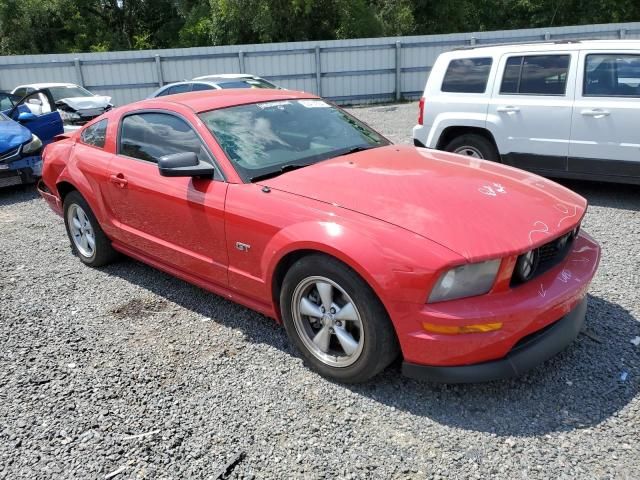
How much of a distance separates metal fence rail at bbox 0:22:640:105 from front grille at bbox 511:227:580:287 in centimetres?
1714

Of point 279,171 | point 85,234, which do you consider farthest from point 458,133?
point 85,234

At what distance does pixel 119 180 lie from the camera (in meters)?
4.30

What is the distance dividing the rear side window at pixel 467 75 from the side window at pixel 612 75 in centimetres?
120

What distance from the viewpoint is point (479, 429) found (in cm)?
278

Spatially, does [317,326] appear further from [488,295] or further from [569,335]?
[569,335]

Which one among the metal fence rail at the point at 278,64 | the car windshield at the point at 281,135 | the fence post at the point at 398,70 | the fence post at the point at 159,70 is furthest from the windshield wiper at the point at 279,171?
the fence post at the point at 159,70

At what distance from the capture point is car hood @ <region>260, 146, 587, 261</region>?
9.21 feet

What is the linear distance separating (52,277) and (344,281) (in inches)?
130

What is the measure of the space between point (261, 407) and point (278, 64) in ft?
58.4

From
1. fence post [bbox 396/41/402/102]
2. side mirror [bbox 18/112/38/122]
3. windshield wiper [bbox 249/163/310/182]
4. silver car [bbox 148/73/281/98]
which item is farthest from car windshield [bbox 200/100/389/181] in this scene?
fence post [bbox 396/41/402/102]

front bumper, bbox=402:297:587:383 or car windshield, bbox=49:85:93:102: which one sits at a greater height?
car windshield, bbox=49:85:93:102

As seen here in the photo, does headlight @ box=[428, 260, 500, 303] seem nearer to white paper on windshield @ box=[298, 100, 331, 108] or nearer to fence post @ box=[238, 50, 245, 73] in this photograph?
white paper on windshield @ box=[298, 100, 331, 108]

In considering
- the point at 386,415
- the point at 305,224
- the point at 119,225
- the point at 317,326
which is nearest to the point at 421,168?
the point at 305,224

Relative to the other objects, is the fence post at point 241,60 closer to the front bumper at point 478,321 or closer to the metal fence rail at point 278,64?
the metal fence rail at point 278,64
